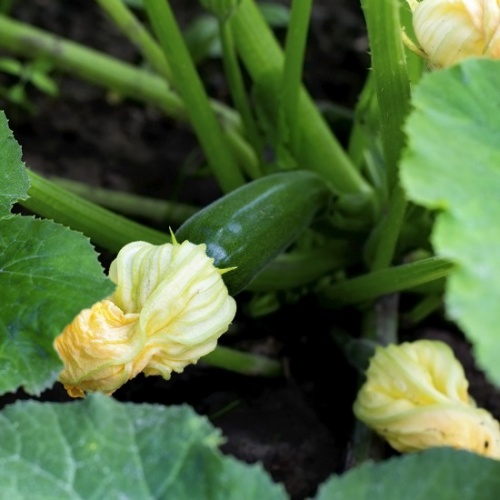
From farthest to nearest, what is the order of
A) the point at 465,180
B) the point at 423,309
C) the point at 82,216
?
the point at 423,309, the point at 82,216, the point at 465,180

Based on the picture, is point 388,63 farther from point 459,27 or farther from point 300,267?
point 300,267

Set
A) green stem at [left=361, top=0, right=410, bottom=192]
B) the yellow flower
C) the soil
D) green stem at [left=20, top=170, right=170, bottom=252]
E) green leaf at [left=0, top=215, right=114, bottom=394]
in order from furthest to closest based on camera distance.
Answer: the soil
green stem at [left=20, top=170, right=170, bottom=252]
the yellow flower
green stem at [left=361, top=0, right=410, bottom=192]
green leaf at [left=0, top=215, right=114, bottom=394]

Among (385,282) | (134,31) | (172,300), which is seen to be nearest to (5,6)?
(134,31)

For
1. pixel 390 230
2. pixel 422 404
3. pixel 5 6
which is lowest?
pixel 422 404

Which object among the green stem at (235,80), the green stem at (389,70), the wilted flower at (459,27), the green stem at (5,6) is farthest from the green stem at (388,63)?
the green stem at (5,6)

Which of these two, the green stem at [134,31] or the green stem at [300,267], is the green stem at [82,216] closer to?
the green stem at [300,267]

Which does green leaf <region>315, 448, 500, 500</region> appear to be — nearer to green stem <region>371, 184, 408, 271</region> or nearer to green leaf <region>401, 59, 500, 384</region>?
green leaf <region>401, 59, 500, 384</region>

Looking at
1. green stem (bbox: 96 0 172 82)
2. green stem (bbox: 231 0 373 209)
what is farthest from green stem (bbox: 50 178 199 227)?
green stem (bbox: 231 0 373 209)

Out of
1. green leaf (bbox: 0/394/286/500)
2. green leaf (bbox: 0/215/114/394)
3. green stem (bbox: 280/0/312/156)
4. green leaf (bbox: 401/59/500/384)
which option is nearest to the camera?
green leaf (bbox: 401/59/500/384)
